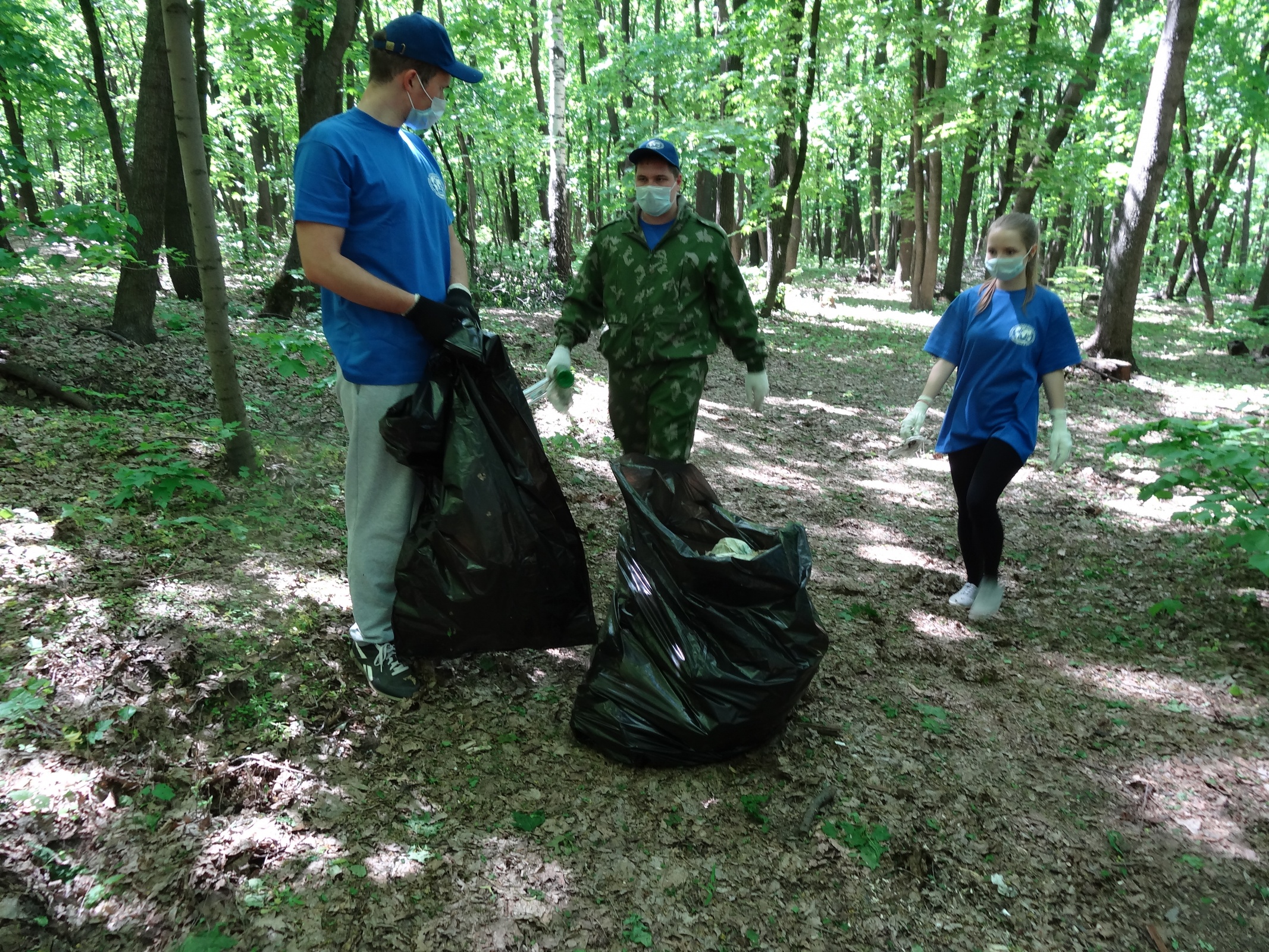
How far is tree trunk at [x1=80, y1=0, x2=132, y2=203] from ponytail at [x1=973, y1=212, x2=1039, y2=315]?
6.15 metres

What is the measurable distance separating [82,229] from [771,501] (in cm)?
417

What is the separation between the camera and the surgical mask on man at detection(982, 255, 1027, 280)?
3178 mm

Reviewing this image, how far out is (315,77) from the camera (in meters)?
7.57

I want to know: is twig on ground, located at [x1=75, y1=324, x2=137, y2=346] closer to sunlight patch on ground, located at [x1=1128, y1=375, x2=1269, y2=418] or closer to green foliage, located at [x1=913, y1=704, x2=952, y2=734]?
green foliage, located at [x1=913, y1=704, x2=952, y2=734]

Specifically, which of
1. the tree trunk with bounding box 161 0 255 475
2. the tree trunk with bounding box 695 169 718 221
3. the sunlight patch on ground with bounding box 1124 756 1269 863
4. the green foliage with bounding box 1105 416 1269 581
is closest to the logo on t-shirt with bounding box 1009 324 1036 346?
the green foliage with bounding box 1105 416 1269 581

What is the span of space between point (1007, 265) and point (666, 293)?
4.85 ft

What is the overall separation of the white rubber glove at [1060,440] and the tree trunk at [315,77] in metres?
6.71

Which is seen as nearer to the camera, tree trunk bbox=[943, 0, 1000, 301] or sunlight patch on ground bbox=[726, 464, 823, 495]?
sunlight patch on ground bbox=[726, 464, 823, 495]

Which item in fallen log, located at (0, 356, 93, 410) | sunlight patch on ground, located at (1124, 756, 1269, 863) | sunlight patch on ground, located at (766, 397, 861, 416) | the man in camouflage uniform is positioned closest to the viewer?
sunlight patch on ground, located at (1124, 756, 1269, 863)

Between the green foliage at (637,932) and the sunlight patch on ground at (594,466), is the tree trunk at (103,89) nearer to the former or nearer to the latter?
the sunlight patch on ground at (594,466)

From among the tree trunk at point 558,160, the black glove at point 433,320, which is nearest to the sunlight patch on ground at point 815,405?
the tree trunk at point 558,160

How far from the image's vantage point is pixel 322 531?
340cm

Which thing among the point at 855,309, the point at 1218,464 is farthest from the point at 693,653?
the point at 855,309

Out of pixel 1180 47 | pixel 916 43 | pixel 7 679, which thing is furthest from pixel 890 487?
pixel 916 43
